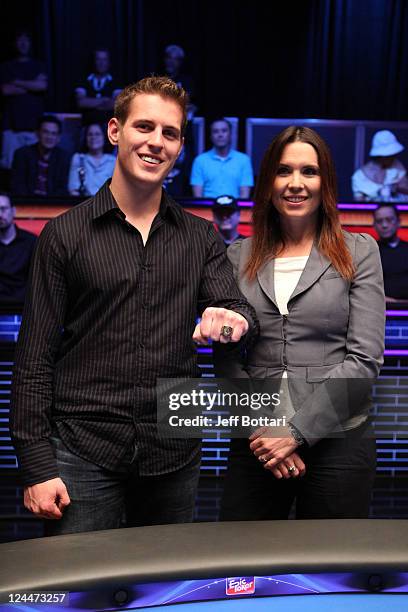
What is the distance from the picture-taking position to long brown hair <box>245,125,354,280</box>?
1254 millimetres

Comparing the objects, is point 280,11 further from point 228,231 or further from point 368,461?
point 368,461

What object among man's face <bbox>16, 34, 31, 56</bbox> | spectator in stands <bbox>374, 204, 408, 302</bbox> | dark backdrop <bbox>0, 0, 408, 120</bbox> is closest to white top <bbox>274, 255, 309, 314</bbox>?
spectator in stands <bbox>374, 204, 408, 302</bbox>

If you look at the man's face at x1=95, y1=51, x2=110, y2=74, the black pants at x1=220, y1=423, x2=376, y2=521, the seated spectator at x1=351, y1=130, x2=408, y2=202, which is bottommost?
the black pants at x1=220, y1=423, x2=376, y2=521

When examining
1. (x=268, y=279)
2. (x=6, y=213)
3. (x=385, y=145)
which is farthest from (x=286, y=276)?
(x=385, y=145)

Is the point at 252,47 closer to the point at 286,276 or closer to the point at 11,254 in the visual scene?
the point at 11,254

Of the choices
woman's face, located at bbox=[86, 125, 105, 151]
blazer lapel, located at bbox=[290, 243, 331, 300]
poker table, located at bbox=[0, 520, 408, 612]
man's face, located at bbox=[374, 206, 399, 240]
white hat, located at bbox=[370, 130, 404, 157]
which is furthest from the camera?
white hat, located at bbox=[370, 130, 404, 157]

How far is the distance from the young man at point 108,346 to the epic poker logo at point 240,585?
1.26 ft

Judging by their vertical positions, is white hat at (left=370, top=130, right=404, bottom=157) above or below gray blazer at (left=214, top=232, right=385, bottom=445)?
above

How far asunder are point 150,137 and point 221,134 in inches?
184

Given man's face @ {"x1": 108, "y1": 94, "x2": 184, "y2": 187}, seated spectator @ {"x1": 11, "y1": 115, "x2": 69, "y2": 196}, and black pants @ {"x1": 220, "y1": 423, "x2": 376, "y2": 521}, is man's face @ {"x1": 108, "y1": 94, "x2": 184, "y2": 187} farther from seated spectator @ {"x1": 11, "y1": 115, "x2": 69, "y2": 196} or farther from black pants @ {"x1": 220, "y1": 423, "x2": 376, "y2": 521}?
seated spectator @ {"x1": 11, "y1": 115, "x2": 69, "y2": 196}

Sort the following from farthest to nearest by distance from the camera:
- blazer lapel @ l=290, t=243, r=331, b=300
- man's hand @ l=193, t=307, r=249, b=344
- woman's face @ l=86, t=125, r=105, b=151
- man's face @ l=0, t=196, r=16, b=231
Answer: woman's face @ l=86, t=125, r=105, b=151, man's face @ l=0, t=196, r=16, b=231, blazer lapel @ l=290, t=243, r=331, b=300, man's hand @ l=193, t=307, r=249, b=344

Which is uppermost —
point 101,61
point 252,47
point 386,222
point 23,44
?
point 252,47

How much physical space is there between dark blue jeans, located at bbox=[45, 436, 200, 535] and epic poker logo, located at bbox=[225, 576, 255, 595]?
39cm

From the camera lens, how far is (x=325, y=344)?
4.00ft
